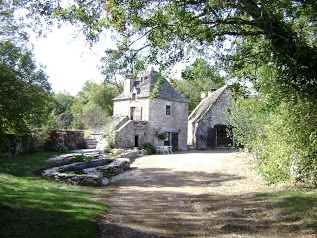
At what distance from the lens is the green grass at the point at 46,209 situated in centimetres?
591

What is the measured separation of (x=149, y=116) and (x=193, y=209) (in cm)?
2049

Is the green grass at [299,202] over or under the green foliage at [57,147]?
under

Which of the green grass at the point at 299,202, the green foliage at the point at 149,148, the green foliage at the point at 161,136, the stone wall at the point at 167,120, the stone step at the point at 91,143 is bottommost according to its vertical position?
the green grass at the point at 299,202

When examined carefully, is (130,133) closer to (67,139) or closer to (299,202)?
(67,139)

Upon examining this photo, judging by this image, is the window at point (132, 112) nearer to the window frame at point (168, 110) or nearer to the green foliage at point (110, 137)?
the window frame at point (168, 110)

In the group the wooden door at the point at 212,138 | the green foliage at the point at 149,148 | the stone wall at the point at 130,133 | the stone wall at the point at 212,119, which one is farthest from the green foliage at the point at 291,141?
the wooden door at the point at 212,138

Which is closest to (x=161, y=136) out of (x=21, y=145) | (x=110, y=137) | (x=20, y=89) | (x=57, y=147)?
(x=110, y=137)

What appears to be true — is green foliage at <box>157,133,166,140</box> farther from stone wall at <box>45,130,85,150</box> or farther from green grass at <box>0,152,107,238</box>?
green grass at <box>0,152,107,238</box>

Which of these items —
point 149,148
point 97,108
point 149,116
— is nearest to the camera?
point 149,148

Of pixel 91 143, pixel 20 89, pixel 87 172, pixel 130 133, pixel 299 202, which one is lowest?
pixel 299 202

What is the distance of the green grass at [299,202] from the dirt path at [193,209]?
219 millimetres

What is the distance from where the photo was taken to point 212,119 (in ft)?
107

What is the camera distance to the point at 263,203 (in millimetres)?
8984

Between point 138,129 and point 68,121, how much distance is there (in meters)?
29.2
